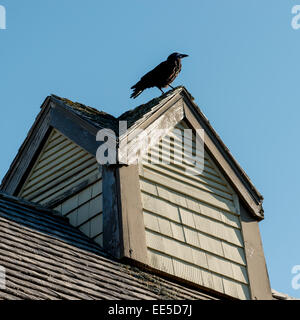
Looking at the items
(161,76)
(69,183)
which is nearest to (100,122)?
(69,183)

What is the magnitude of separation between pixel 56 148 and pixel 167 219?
1840mm

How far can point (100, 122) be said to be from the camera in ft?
27.2

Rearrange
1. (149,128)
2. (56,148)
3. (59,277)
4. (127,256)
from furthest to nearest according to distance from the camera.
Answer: (56,148)
(149,128)
(127,256)
(59,277)

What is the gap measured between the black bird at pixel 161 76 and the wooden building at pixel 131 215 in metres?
1.39

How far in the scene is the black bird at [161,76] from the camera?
10.3 metres

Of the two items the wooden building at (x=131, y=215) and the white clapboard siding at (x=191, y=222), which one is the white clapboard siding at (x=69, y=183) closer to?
the wooden building at (x=131, y=215)

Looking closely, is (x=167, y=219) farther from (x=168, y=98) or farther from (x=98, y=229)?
(x=168, y=98)

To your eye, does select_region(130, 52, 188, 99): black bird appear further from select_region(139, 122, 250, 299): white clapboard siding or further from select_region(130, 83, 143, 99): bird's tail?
select_region(139, 122, 250, 299): white clapboard siding

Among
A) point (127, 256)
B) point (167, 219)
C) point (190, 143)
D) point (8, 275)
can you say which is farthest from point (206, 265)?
point (8, 275)

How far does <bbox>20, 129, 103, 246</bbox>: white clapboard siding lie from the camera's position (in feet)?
25.1

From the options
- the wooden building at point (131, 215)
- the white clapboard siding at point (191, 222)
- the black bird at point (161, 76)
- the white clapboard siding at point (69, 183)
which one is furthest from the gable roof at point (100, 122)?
the black bird at point (161, 76)

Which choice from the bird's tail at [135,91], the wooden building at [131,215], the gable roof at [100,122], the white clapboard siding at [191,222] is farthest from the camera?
the bird's tail at [135,91]

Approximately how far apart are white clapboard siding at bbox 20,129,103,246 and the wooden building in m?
0.01

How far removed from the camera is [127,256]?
693 centimetres
